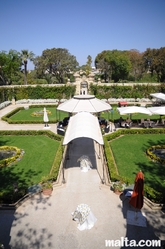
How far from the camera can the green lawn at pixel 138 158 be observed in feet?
37.0

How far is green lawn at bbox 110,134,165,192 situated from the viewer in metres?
11.3

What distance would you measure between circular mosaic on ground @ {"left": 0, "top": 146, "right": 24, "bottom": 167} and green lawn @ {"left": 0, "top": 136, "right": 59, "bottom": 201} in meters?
0.36

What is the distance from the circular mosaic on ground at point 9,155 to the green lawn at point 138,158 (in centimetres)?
701

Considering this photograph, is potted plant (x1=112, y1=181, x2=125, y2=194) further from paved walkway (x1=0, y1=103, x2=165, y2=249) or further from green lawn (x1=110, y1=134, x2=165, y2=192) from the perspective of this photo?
green lawn (x1=110, y1=134, x2=165, y2=192)

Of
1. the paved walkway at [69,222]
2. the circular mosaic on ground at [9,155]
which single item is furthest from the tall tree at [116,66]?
the paved walkway at [69,222]

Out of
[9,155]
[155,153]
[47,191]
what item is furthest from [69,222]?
[155,153]

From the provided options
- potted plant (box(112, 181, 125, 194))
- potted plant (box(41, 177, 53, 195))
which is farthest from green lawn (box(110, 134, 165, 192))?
potted plant (box(41, 177, 53, 195))

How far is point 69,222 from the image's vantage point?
8.11 m

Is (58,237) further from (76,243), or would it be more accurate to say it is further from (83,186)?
(83,186)

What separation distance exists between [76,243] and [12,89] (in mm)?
35049

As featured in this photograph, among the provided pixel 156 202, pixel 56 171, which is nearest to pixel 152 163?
pixel 156 202

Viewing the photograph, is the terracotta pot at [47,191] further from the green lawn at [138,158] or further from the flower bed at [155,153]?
the flower bed at [155,153]

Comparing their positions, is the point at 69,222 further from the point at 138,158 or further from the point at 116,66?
the point at 116,66

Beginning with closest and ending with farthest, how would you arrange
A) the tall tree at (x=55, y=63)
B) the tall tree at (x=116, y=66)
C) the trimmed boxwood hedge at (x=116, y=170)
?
the trimmed boxwood hedge at (x=116, y=170) → the tall tree at (x=116, y=66) → the tall tree at (x=55, y=63)
